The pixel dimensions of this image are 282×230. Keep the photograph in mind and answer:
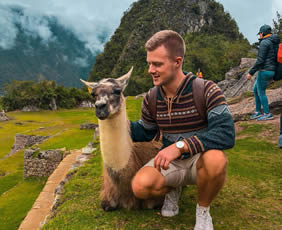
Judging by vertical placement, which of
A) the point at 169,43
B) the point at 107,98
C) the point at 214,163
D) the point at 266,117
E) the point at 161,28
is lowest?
the point at 266,117

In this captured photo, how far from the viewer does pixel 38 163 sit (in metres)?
9.67

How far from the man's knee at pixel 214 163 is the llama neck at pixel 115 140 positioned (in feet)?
3.09

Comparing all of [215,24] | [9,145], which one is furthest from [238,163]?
[215,24]

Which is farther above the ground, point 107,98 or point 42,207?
point 107,98

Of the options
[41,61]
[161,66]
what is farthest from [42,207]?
[41,61]

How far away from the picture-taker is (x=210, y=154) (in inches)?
76.0

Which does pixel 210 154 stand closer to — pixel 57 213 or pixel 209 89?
pixel 209 89

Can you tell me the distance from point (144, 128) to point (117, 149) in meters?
0.45

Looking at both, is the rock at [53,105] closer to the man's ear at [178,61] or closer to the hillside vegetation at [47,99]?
the hillside vegetation at [47,99]

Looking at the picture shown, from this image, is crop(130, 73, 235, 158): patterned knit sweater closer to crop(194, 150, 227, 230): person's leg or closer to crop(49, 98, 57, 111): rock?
crop(194, 150, 227, 230): person's leg

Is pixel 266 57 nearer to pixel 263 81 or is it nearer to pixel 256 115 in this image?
pixel 263 81

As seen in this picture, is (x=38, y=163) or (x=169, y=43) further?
(x=38, y=163)

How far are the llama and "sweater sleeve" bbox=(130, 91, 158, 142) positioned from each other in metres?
0.08

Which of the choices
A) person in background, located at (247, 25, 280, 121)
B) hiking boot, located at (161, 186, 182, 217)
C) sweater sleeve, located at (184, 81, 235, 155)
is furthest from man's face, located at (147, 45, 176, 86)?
person in background, located at (247, 25, 280, 121)
